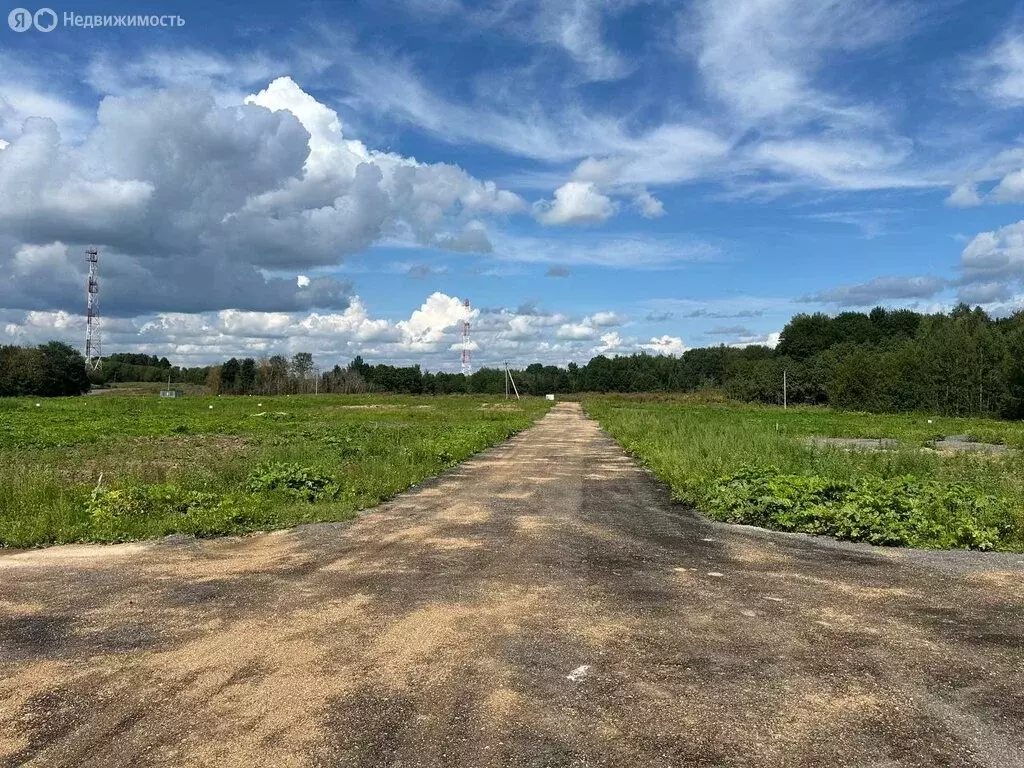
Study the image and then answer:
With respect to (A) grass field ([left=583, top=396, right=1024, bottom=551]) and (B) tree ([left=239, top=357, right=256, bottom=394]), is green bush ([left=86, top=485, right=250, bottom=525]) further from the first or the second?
(B) tree ([left=239, top=357, right=256, bottom=394])

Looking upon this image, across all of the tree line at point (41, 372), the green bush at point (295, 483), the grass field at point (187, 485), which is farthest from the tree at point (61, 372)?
the green bush at point (295, 483)

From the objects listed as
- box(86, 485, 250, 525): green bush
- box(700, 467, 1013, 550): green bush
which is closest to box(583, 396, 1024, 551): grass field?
box(700, 467, 1013, 550): green bush

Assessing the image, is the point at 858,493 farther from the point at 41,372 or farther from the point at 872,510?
the point at 41,372

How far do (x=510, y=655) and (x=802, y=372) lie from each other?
100 metres

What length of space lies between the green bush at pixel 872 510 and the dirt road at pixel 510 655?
0.77 m

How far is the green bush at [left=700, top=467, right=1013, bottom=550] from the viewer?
28.9 ft

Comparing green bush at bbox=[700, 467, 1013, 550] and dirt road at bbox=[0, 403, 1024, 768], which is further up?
green bush at bbox=[700, 467, 1013, 550]

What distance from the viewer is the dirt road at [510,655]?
3.72 m

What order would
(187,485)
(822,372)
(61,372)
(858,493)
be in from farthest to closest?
(61,372) < (822,372) < (187,485) < (858,493)

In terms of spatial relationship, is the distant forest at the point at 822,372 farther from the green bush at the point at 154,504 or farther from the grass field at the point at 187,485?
the green bush at the point at 154,504

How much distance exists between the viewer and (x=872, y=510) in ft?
30.9

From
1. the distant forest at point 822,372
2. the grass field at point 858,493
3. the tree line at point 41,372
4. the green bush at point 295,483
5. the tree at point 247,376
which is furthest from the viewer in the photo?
the tree at point 247,376

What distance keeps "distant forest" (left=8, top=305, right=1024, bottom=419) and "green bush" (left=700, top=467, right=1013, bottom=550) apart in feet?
178

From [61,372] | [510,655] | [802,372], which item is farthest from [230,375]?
[510,655]
